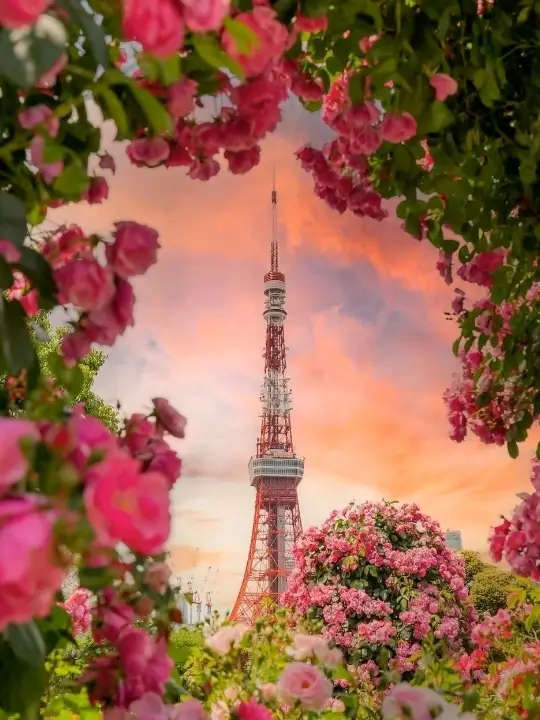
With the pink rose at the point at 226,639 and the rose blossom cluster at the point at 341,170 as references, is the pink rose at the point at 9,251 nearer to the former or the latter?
the rose blossom cluster at the point at 341,170

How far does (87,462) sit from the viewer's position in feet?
1.86

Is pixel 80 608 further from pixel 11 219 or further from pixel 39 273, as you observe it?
pixel 11 219

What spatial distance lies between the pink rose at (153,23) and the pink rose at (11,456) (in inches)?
14.5

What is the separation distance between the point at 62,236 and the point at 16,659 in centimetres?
51

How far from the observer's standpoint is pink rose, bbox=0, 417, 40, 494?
0.48 metres

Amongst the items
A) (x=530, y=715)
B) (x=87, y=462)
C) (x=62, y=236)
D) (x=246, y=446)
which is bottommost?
(x=530, y=715)

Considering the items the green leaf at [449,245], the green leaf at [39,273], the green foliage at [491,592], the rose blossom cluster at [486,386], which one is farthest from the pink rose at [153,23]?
the green foliage at [491,592]

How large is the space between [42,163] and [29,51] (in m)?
0.23

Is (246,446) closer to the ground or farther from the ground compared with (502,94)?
farther from the ground

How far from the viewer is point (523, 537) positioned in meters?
1.79

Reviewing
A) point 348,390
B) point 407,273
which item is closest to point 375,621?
point 407,273

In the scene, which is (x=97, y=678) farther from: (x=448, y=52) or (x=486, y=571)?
(x=486, y=571)

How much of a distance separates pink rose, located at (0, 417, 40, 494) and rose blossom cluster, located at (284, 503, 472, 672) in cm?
454

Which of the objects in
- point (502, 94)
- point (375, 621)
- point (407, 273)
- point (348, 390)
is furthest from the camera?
point (348, 390)
